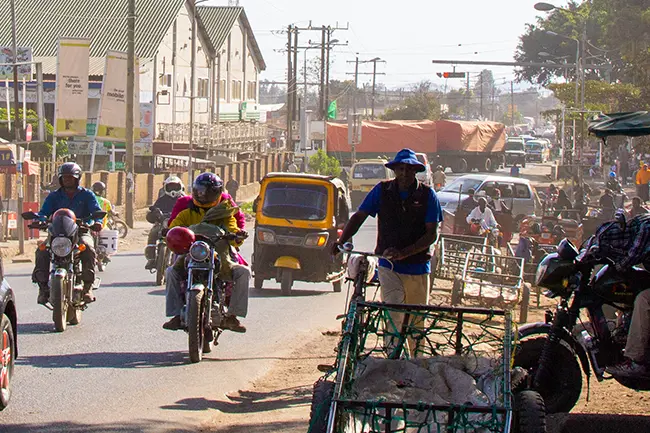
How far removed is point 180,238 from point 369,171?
101 feet

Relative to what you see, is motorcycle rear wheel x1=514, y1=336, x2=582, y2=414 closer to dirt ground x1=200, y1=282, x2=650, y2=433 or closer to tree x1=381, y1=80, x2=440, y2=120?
dirt ground x1=200, y1=282, x2=650, y2=433

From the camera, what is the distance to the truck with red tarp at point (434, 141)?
63.6 metres

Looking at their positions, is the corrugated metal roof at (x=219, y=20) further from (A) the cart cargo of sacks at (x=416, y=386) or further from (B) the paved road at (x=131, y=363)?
(A) the cart cargo of sacks at (x=416, y=386)

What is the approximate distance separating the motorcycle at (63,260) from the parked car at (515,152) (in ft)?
236

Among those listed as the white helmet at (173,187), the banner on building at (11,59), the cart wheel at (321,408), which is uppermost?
the banner on building at (11,59)

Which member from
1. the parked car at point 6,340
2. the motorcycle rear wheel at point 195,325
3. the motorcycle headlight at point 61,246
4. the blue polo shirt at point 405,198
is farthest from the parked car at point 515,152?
the parked car at point 6,340

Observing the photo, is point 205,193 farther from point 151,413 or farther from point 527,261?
point 527,261

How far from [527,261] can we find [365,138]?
44.9 metres

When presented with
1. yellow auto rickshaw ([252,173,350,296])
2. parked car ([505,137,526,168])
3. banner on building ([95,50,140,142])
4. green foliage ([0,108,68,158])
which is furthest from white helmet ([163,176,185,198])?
parked car ([505,137,526,168])

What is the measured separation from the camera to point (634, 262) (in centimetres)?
717

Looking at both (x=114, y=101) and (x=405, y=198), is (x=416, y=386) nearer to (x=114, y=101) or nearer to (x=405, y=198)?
(x=405, y=198)

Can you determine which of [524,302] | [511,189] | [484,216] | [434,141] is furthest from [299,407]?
[434,141]

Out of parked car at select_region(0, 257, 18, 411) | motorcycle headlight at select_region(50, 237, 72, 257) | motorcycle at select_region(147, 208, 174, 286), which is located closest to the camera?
parked car at select_region(0, 257, 18, 411)

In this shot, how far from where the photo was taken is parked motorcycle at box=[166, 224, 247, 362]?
921cm
